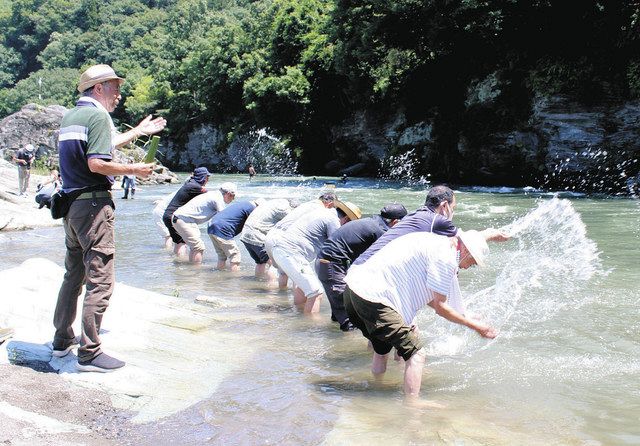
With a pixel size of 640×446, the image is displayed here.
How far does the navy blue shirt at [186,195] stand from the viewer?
478 inches

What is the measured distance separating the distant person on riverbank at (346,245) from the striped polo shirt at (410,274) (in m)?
1.78

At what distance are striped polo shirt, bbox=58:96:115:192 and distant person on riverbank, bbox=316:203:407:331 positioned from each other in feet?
9.44

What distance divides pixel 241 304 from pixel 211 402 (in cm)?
385

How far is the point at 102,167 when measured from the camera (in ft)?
15.1

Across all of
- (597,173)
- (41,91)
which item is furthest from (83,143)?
(41,91)

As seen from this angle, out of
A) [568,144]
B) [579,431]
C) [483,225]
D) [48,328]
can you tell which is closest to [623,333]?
[579,431]

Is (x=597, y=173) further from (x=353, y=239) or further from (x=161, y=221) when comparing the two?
(x=353, y=239)

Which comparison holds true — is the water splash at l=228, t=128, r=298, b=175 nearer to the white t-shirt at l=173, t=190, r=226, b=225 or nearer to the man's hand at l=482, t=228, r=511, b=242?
the white t-shirt at l=173, t=190, r=226, b=225

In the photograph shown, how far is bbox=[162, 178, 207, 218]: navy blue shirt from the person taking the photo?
12148 mm

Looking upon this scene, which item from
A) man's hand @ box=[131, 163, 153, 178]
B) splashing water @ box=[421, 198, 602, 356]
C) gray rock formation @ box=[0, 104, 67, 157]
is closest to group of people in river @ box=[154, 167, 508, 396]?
splashing water @ box=[421, 198, 602, 356]

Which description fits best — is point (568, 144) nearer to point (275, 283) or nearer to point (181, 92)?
point (275, 283)

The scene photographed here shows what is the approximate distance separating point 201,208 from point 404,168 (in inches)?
955

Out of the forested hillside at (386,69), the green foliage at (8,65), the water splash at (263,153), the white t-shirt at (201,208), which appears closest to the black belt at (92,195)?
the white t-shirt at (201,208)

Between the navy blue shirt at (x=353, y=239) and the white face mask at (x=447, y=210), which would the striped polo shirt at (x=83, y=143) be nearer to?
the white face mask at (x=447, y=210)
